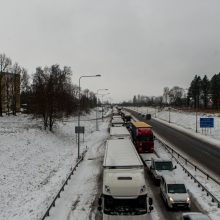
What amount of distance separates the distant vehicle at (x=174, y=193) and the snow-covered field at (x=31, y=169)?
7.48 meters

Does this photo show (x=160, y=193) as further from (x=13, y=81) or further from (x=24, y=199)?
(x=13, y=81)

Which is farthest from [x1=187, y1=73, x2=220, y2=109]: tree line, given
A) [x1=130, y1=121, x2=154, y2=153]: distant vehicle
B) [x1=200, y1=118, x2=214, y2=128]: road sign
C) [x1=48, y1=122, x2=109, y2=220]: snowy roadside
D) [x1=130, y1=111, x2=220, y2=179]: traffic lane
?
[x1=48, y1=122, x2=109, y2=220]: snowy roadside

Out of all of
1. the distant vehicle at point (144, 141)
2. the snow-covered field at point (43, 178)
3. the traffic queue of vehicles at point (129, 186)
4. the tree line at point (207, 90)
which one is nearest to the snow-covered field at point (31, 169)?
the snow-covered field at point (43, 178)

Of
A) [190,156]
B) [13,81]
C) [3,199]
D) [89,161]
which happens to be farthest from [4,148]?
[13,81]

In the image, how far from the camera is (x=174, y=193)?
22.3 meters

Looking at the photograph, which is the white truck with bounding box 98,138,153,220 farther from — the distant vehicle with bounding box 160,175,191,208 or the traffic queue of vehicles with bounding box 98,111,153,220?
the distant vehicle with bounding box 160,175,191,208

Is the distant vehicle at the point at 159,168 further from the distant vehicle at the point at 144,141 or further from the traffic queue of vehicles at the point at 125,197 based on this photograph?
the distant vehicle at the point at 144,141

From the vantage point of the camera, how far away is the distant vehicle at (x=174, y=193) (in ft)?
71.1

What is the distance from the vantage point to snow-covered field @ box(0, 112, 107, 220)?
23531 millimetres

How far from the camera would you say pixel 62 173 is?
33438 mm

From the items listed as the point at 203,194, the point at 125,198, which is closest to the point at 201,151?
the point at 203,194

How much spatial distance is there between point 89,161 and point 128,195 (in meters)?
20.9

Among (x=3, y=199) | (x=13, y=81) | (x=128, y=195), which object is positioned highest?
(x=13, y=81)

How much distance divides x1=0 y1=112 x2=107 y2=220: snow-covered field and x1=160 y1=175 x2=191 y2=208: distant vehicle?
7.48 meters
